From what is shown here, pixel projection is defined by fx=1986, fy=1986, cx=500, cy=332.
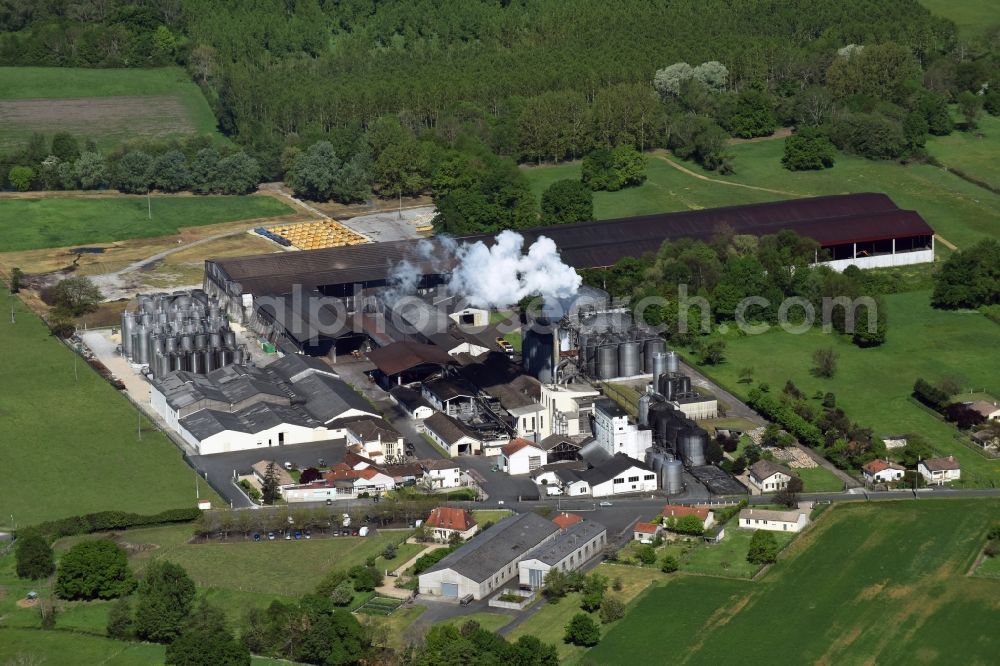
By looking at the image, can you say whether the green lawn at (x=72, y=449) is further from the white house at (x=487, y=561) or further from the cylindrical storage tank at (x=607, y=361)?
the cylindrical storage tank at (x=607, y=361)

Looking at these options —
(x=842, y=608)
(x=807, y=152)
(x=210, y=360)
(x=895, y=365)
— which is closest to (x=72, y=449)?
(x=210, y=360)

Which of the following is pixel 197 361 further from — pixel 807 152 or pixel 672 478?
pixel 807 152

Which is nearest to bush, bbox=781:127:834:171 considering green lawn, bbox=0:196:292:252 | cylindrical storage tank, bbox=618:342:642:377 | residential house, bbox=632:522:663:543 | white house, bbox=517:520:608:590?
green lawn, bbox=0:196:292:252

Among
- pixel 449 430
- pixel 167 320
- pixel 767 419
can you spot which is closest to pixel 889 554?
pixel 767 419

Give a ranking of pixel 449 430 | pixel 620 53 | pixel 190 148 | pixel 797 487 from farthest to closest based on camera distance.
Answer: pixel 620 53 → pixel 190 148 → pixel 449 430 → pixel 797 487

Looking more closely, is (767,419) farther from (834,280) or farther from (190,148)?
(190,148)

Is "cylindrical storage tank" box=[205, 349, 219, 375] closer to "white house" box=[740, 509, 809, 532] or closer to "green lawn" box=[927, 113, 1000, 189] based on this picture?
"white house" box=[740, 509, 809, 532]

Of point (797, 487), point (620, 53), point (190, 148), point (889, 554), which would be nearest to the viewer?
point (889, 554)

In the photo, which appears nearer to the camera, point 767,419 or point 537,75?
point 767,419
